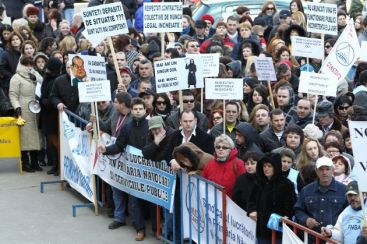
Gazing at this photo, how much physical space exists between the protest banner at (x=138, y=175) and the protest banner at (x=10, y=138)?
2.65 metres

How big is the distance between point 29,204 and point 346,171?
18.9ft

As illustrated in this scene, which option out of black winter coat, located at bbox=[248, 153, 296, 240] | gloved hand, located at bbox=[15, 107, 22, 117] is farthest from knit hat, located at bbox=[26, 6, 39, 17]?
black winter coat, located at bbox=[248, 153, 296, 240]

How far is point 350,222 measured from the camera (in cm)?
1135

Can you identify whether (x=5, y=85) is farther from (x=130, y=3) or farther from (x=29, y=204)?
(x=130, y=3)

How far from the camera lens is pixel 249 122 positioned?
1549 cm

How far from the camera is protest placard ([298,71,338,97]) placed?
621 inches

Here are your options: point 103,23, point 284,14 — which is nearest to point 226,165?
point 103,23

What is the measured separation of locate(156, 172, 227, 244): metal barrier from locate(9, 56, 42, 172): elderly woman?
421 centimetres

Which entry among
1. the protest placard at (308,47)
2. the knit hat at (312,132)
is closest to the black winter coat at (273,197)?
the knit hat at (312,132)

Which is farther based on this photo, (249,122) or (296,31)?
(296,31)

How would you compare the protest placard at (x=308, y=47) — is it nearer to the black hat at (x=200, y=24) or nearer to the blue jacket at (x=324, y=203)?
the black hat at (x=200, y=24)

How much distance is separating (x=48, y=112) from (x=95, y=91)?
2698 millimetres

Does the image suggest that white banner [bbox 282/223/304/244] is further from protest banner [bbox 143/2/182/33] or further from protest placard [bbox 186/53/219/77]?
protest banner [bbox 143/2/182/33]

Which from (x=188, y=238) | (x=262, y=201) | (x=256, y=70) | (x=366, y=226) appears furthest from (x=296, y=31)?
(x=366, y=226)
